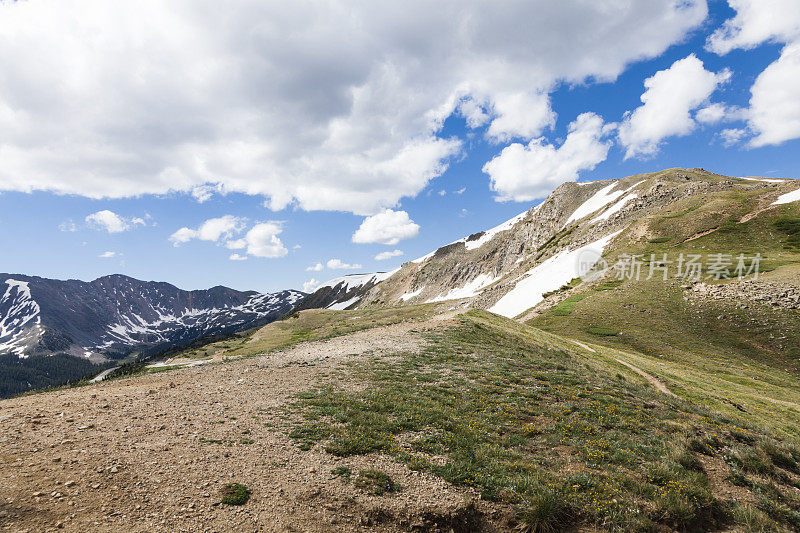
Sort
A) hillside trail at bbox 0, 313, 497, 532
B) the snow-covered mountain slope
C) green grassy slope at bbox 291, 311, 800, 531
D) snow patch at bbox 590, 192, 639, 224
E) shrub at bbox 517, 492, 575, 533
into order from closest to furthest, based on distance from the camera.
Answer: hillside trail at bbox 0, 313, 497, 532 < shrub at bbox 517, 492, 575, 533 < green grassy slope at bbox 291, 311, 800, 531 < the snow-covered mountain slope < snow patch at bbox 590, 192, 639, 224

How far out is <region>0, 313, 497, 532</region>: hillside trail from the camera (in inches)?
318

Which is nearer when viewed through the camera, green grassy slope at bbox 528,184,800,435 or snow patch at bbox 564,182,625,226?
green grassy slope at bbox 528,184,800,435


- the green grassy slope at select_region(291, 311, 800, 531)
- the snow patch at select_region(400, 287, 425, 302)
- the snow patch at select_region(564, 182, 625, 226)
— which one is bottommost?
the green grassy slope at select_region(291, 311, 800, 531)

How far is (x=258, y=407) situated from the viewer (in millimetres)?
16078

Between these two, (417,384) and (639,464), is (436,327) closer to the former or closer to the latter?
(417,384)

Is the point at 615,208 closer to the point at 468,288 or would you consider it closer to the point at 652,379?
the point at 468,288

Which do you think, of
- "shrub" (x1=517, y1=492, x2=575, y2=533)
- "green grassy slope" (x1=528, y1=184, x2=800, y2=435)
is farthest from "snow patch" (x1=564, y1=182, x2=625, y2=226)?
"shrub" (x1=517, y1=492, x2=575, y2=533)

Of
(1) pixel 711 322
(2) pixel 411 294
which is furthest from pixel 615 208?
(2) pixel 411 294

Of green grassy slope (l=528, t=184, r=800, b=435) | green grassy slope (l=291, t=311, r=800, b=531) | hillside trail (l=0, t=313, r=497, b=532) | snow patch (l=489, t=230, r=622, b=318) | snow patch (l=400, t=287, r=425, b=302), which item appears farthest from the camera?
snow patch (l=400, t=287, r=425, b=302)

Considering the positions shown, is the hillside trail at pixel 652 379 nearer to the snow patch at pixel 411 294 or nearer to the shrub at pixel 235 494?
the shrub at pixel 235 494

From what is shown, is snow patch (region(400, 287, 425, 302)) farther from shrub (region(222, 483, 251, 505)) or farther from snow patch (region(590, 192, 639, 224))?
shrub (region(222, 483, 251, 505))

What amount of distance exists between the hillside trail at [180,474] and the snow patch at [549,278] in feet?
204

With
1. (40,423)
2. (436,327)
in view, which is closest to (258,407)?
(40,423)

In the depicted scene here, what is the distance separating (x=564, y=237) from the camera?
108188mm
